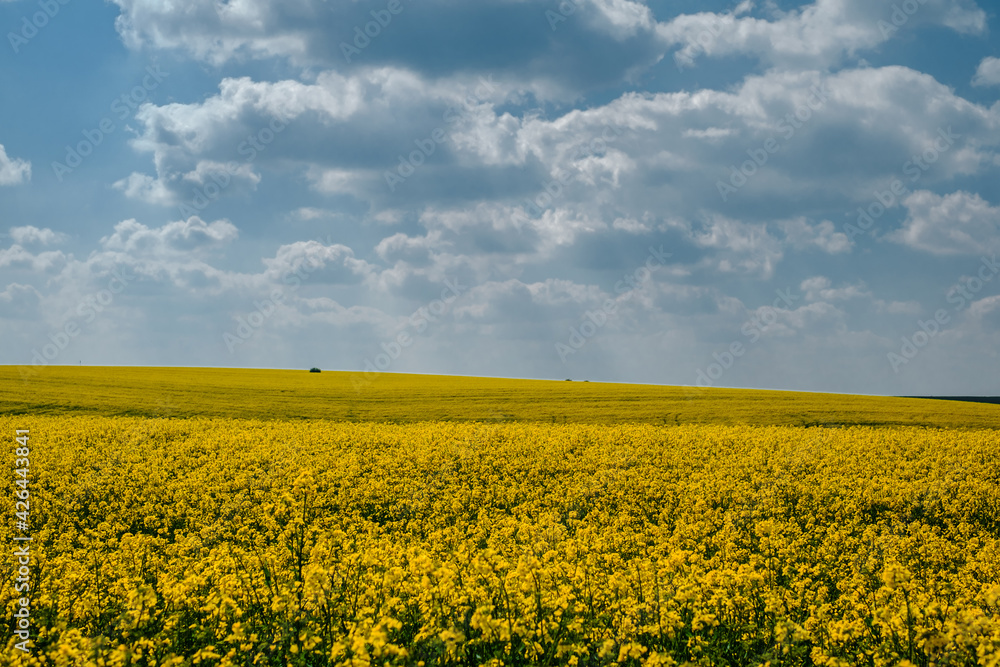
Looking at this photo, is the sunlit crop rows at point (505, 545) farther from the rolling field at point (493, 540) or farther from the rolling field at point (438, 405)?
the rolling field at point (438, 405)

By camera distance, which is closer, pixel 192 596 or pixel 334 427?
pixel 192 596

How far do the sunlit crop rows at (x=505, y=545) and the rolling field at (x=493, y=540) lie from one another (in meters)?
0.08

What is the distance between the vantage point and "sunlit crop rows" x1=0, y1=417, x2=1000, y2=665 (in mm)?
7762

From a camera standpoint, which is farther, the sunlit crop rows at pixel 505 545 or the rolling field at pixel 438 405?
the rolling field at pixel 438 405

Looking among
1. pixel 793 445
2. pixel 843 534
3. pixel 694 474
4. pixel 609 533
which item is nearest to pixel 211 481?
pixel 609 533

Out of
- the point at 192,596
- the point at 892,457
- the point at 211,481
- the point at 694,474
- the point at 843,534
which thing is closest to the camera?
the point at 192,596

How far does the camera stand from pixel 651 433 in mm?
28859

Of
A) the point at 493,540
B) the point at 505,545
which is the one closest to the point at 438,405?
the point at 493,540

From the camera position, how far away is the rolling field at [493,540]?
7801 millimetres

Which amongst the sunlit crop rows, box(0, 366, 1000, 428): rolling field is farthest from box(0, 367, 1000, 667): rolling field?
box(0, 366, 1000, 428): rolling field

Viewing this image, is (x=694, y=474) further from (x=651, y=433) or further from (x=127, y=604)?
(x=127, y=604)

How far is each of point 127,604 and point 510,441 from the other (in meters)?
17.8

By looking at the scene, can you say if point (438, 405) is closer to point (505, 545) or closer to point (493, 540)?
point (493, 540)

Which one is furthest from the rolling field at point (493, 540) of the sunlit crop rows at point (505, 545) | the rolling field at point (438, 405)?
the rolling field at point (438, 405)
